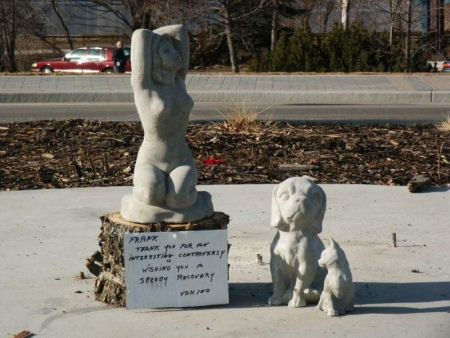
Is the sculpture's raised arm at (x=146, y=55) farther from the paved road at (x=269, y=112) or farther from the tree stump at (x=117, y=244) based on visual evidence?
the paved road at (x=269, y=112)

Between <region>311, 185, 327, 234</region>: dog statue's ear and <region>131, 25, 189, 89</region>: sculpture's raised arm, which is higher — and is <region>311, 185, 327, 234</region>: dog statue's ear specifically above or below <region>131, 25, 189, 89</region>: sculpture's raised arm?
below

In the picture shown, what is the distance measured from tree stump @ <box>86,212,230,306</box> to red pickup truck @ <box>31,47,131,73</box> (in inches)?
1088

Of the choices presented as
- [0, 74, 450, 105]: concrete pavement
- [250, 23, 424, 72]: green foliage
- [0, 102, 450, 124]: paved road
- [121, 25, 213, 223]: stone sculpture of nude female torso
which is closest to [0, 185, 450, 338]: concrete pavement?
[121, 25, 213, 223]: stone sculpture of nude female torso

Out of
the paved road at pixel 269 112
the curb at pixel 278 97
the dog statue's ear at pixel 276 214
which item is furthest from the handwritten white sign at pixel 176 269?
the curb at pixel 278 97

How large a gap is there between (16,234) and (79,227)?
0.54m

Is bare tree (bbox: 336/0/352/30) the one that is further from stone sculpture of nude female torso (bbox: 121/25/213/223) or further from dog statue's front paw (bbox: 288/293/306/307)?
dog statue's front paw (bbox: 288/293/306/307)

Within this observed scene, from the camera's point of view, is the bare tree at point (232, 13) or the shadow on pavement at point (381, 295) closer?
the shadow on pavement at point (381, 295)

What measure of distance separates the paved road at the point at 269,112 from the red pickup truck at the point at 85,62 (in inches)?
572

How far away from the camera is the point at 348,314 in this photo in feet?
19.1

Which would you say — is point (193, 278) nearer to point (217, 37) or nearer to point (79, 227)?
point (79, 227)

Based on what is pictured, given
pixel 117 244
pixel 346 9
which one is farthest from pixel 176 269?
pixel 346 9

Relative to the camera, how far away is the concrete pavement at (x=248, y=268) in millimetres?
5617

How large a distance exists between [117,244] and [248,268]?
1.15m

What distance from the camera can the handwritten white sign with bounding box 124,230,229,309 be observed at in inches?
232
